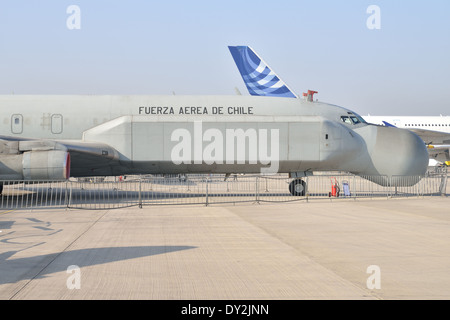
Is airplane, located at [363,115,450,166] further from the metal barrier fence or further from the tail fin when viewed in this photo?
the metal barrier fence

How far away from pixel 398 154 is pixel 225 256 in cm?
1523

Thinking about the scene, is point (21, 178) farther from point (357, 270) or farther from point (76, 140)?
point (357, 270)

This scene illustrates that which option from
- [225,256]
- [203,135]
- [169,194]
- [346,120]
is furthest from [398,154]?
[225,256]

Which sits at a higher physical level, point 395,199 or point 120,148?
point 120,148

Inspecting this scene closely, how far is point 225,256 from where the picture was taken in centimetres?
923

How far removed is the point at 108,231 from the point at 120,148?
9844 mm

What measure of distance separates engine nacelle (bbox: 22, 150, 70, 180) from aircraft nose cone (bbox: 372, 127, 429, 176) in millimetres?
12972

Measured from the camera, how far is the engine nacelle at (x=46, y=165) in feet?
62.7

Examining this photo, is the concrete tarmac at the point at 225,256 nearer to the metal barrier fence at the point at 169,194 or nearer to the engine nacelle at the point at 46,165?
the engine nacelle at the point at 46,165

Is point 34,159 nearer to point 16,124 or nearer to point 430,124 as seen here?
point 16,124

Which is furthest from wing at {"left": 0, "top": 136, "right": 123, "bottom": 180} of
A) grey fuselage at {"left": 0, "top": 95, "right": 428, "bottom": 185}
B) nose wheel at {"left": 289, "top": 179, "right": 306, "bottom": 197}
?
nose wheel at {"left": 289, "top": 179, "right": 306, "bottom": 197}
